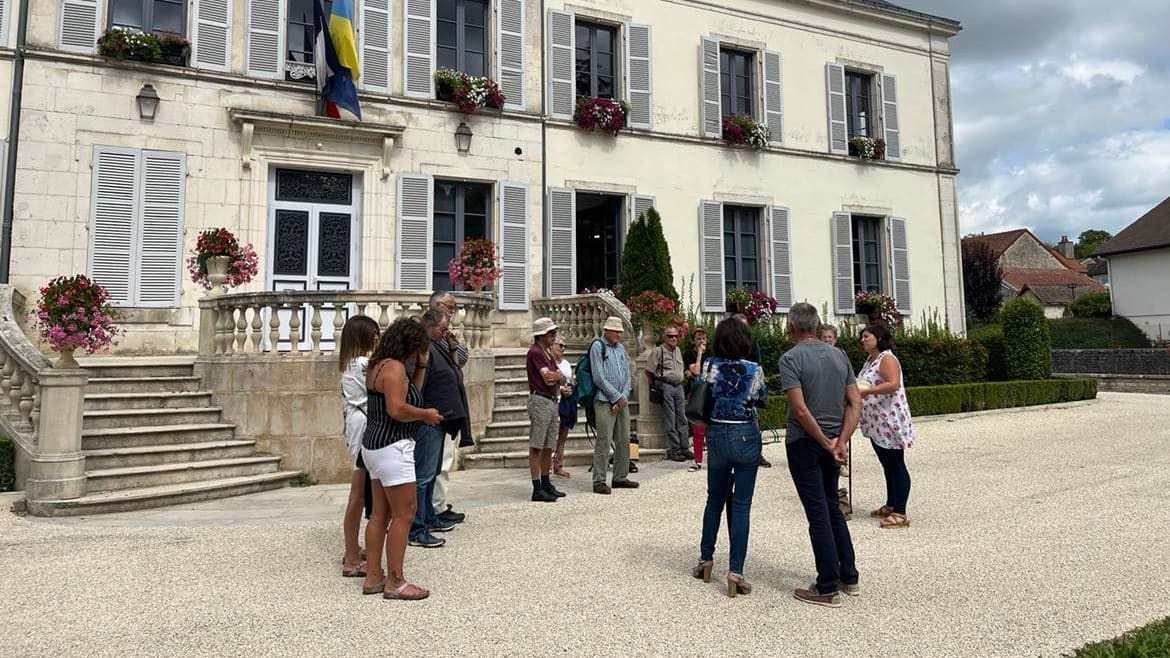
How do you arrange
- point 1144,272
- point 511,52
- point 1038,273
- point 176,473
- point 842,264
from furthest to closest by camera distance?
point 1038,273
point 1144,272
point 842,264
point 511,52
point 176,473

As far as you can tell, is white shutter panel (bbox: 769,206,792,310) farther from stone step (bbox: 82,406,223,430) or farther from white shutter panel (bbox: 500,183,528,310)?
stone step (bbox: 82,406,223,430)

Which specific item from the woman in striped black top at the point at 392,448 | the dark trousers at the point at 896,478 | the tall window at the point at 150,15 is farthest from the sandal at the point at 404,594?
the tall window at the point at 150,15

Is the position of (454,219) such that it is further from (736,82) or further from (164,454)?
(736,82)

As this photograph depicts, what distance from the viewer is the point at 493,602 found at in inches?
141

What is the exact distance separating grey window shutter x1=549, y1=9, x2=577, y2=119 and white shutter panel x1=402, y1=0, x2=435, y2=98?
2.07m

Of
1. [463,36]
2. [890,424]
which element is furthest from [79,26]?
[890,424]

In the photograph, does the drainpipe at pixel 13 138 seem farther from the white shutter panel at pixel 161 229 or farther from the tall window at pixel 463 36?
the tall window at pixel 463 36

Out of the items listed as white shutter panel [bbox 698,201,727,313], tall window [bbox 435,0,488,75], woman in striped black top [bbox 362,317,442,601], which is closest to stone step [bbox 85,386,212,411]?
woman in striped black top [bbox 362,317,442,601]

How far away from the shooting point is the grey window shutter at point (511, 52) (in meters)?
11.7

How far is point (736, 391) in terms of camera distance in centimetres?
377

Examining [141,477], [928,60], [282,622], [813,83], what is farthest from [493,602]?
[928,60]

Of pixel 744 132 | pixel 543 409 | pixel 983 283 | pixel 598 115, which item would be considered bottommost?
pixel 543 409

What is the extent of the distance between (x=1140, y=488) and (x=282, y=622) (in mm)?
7050

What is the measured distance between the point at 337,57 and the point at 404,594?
8737 mm
